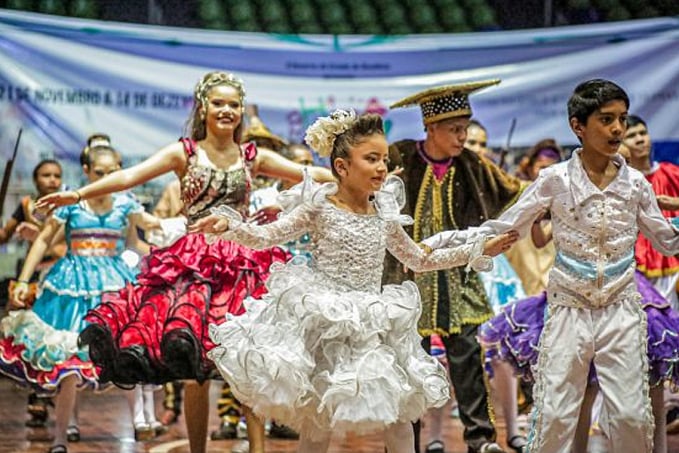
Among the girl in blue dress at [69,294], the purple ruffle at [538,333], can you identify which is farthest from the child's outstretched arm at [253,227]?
the girl in blue dress at [69,294]

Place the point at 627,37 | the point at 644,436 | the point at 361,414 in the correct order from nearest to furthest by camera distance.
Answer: the point at 361,414, the point at 644,436, the point at 627,37

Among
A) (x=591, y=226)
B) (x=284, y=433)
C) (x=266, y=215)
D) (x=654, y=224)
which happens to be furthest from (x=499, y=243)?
(x=284, y=433)

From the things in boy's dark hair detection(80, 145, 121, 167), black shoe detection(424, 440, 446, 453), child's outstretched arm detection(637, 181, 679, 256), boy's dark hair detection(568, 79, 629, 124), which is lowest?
black shoe detection(424, 440, 446, 453)

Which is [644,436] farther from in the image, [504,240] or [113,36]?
[113,36]

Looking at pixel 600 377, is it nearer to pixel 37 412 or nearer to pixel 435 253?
pixel 435 253

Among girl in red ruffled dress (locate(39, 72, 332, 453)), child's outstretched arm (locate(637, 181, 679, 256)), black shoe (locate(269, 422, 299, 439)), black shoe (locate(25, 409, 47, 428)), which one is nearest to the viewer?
child's outstretched arm (locate(637, 181, 679, 256))

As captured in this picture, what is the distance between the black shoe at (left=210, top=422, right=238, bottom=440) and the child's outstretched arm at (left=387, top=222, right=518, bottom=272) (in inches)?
110

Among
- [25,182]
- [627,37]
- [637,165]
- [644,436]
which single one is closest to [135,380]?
[644,436]

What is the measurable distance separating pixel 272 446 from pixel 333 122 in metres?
2.74

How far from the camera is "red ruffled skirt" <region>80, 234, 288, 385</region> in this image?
5.33 m

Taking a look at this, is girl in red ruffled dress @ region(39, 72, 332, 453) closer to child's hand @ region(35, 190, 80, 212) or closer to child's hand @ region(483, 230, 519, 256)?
child's hand @ region(35, 190, 80, 212)

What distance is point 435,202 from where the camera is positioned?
5988mm

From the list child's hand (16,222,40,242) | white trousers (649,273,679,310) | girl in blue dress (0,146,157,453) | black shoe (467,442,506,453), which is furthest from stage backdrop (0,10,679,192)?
black shoe (467,442,506,453)

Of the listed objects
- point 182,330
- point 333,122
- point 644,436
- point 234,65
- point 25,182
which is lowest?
point 644,436
